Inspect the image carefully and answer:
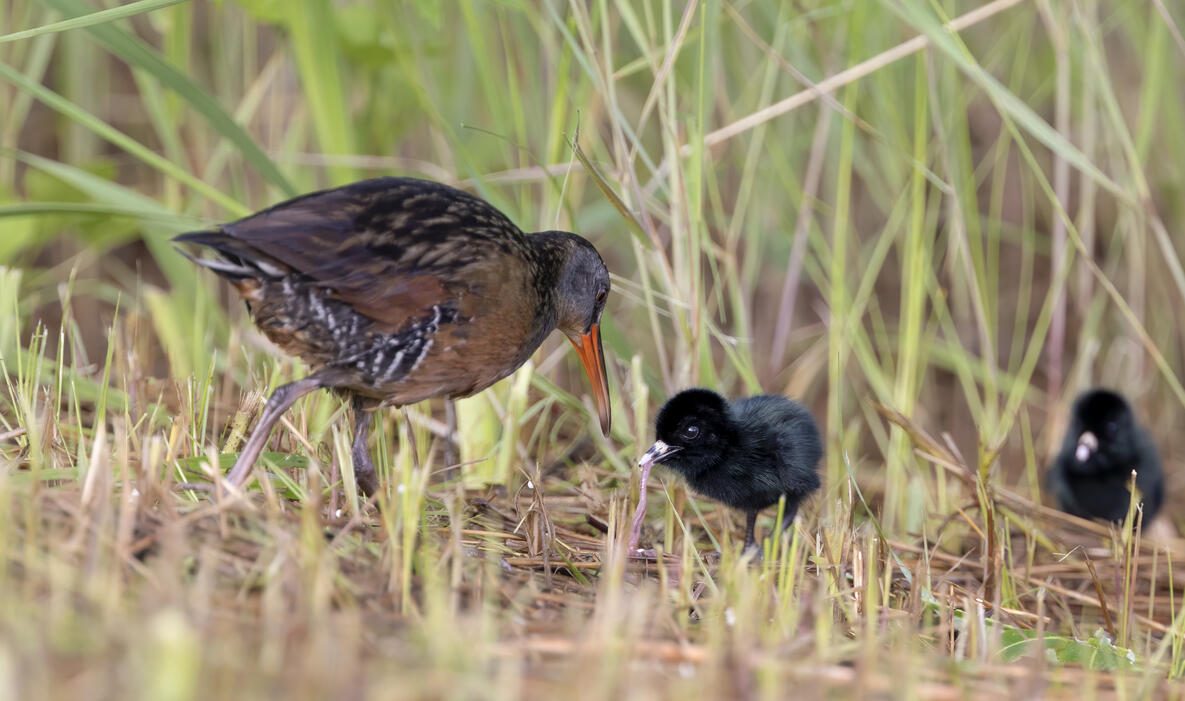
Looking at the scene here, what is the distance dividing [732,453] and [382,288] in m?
1.19

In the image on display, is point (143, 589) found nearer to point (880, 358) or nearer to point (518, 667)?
point (518, 667)

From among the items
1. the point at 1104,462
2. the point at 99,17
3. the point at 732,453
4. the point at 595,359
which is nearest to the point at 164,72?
the point at 99,17

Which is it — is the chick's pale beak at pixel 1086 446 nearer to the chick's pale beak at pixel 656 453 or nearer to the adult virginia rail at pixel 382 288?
the chick's pale beak at pixel 656 453

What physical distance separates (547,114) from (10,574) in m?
3.21

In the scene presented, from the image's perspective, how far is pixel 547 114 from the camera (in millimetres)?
4918

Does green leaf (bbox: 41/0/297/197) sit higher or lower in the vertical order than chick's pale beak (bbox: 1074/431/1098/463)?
higher

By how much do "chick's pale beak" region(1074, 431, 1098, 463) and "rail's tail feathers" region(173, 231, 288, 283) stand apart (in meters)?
3.06

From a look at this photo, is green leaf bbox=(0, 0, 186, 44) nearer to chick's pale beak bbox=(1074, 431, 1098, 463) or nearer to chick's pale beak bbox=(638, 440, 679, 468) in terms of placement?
chick's pale beak bbox=(638, 440, 679, 468)

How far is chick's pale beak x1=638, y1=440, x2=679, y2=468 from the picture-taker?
354 cm

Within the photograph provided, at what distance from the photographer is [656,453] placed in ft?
11.8

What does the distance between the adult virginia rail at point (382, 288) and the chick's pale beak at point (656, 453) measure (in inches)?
19.0

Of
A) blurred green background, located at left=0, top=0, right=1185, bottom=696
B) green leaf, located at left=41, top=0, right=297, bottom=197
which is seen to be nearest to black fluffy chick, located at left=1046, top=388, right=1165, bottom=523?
blurred green background, located at left=0, top=0, right=1185, bottom=696

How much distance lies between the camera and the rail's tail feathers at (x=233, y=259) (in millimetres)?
2928

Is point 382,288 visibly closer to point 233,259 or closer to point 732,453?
point 233,259
